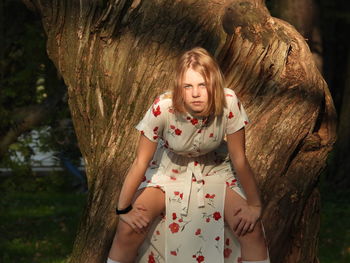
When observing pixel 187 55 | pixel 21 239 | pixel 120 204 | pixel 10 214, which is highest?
pixel 187 55

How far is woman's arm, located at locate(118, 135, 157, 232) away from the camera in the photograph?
5.16 m

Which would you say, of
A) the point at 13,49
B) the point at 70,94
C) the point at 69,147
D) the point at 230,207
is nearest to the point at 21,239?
the point at 69,147

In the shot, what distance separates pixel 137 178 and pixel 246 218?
0.76 metres

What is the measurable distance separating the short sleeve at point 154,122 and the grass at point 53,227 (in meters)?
5.07

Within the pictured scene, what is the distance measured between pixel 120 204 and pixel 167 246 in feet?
1.37

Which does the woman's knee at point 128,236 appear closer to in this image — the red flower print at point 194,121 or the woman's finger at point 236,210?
the woman's finger at point 236,210

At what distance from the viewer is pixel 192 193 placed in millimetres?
5387

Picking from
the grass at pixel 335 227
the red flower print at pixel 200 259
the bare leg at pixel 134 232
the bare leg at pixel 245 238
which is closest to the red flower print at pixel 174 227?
the bare leg at pixel 134 232

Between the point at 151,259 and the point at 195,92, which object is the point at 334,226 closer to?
the point at 151,259

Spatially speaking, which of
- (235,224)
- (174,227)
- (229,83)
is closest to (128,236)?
(174,227)

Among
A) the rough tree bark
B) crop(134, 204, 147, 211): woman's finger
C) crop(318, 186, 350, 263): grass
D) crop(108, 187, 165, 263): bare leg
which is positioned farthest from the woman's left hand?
crop(318, 186, 350, 263): grass

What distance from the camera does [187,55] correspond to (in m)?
5.16

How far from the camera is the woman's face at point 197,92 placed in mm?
5031

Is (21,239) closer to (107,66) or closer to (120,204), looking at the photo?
(107,66)
